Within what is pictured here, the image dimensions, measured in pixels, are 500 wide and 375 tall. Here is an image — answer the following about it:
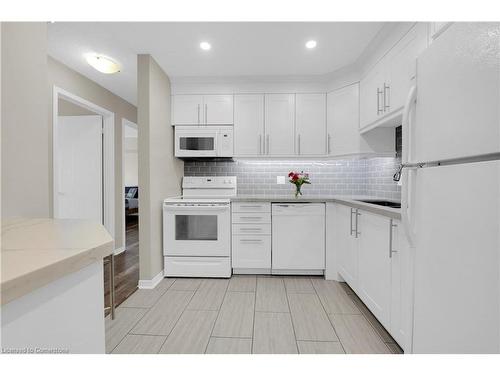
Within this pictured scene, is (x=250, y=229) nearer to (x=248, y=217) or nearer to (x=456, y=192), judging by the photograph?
(x=248, y=217)

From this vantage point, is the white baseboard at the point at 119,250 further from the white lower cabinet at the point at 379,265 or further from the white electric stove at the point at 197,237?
the white lower cabinet at the point at 379,265

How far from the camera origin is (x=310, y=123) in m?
3.14

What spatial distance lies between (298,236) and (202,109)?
192cm

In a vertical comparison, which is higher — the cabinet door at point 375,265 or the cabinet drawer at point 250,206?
the cabinet drawer at point 250,206

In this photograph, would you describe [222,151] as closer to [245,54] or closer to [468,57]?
[245,54]

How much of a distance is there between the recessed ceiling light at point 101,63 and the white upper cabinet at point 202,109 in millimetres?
705

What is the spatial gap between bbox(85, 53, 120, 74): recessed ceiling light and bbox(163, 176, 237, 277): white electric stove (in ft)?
4.98

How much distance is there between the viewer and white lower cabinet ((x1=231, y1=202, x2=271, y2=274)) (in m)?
2.90

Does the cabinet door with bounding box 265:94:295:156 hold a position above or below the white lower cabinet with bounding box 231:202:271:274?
above

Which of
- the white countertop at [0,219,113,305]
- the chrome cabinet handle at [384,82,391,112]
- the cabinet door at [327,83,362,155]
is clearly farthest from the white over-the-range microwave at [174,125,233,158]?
the white countertop at [0,219,113,305]

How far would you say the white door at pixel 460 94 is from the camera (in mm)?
774

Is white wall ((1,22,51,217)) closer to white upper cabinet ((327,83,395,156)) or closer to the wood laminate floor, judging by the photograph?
the wood laminate floor

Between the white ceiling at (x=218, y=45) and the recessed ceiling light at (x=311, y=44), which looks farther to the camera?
the recessed ceiling light at (x=311, y=44)

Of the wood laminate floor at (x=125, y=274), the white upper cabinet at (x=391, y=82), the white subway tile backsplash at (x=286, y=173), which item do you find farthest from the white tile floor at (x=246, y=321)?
the white upper cabinet at (x=391, y=82)
